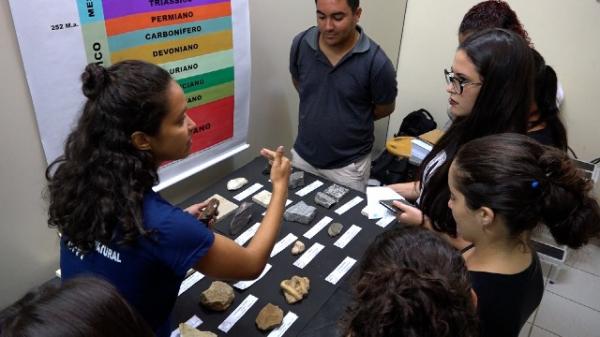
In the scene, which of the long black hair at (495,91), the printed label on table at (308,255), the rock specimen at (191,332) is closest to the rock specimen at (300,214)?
the printed label on table at (308,255)

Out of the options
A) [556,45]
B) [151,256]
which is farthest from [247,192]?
[556,45]

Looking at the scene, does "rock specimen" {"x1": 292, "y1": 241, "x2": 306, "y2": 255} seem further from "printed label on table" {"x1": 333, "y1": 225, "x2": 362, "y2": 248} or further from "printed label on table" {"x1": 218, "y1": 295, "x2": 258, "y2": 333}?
"printed label on table" {"x1": 218, "y1": 295, "x2": 258, "y2": 333}

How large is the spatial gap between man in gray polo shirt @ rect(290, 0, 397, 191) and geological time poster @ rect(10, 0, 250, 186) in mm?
348

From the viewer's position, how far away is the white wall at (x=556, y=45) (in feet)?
10.0

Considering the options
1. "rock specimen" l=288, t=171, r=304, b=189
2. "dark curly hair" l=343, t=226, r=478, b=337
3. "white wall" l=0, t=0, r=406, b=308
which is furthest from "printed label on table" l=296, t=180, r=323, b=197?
"dark curly hair" l=343, t=226, r=478, b=337

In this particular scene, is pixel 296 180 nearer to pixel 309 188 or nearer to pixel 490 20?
pixel 309 188

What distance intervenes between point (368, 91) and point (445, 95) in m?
1.66

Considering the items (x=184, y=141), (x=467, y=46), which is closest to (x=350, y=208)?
(x=467, y=46)

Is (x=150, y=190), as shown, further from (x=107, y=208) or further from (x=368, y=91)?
(x=368, y=91)

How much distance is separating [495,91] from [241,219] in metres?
1.10

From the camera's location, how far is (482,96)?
1.46 meters

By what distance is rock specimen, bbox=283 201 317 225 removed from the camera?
1.88 meters

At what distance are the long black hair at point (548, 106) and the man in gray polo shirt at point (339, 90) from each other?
0.71 metres

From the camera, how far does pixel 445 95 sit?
12.1ft
